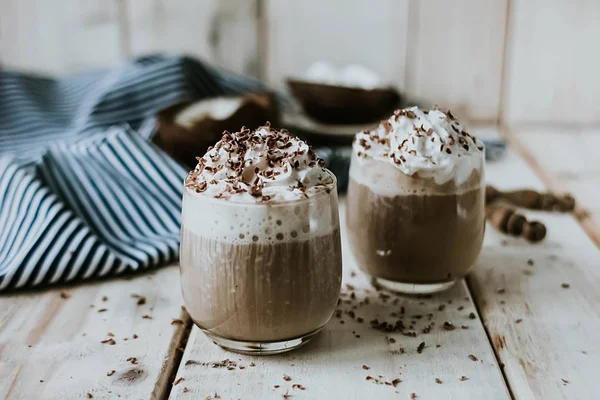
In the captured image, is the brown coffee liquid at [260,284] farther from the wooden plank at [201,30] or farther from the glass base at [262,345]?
the wooden plank at [201,30]

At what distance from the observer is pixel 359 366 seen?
88 centimetres

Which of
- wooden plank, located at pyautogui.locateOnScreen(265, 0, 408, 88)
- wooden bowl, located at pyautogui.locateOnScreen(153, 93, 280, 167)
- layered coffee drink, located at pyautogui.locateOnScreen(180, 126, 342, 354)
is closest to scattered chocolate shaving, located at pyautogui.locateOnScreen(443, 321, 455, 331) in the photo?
layered coffee drink, located at pyautogui.locateOnScreen(180, 126, 342, 354)

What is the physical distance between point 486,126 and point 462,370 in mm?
1461

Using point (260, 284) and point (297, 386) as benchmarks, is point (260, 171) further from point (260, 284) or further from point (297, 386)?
point (297, 386)

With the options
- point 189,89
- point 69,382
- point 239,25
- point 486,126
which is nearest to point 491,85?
point 486,126

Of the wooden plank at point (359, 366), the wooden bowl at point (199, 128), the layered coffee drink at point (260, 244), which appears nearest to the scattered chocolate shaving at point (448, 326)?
the wooden plank at point (359, 366)

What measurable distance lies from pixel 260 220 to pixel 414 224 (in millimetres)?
271

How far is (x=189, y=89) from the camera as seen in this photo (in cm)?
184

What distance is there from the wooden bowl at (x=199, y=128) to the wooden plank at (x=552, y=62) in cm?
90

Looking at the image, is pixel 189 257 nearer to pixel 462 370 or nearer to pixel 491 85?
pixel 462 370

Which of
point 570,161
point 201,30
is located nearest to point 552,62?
point 570,161

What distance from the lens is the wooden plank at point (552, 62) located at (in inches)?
82.0

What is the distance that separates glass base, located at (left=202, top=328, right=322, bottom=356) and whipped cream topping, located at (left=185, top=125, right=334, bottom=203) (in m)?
0.18

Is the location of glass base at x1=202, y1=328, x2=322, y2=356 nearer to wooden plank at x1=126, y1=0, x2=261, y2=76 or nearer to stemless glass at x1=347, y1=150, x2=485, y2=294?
stemless glass at x1=347, y1=150, x2=485, y2=294
